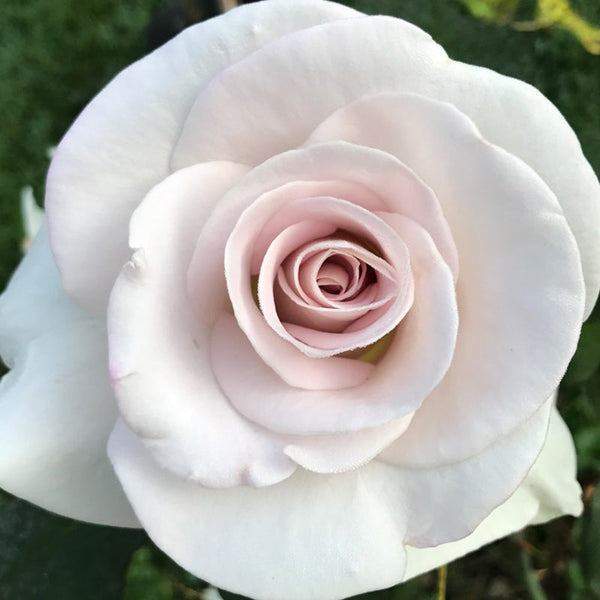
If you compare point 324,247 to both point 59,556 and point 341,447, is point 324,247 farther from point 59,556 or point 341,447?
point 59,556

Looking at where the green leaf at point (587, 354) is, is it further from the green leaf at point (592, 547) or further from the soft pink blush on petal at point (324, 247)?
the soft pink blush on petal at point (324, 247)

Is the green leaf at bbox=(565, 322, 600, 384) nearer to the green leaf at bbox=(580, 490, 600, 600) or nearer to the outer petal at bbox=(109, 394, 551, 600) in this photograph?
the green leaf at bbox=(580, 490, 600, 600)

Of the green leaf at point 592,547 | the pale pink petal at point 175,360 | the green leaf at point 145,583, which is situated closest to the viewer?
the pale pink petal at point 175,360

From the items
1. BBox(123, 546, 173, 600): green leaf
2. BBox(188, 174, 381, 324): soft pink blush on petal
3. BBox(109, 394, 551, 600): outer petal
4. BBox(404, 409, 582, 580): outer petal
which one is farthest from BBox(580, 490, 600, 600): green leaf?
BBox(123, 546, 173, 600): green leaf

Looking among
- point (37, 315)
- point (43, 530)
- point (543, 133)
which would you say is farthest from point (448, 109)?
point (43, 530)

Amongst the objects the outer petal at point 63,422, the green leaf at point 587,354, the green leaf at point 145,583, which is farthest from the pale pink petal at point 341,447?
the green leaf at point 145,583

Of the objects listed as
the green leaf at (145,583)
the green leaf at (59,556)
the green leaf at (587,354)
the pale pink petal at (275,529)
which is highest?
the pale pink petal at (275,529)

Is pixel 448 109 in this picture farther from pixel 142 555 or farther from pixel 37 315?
pixel 142 555
